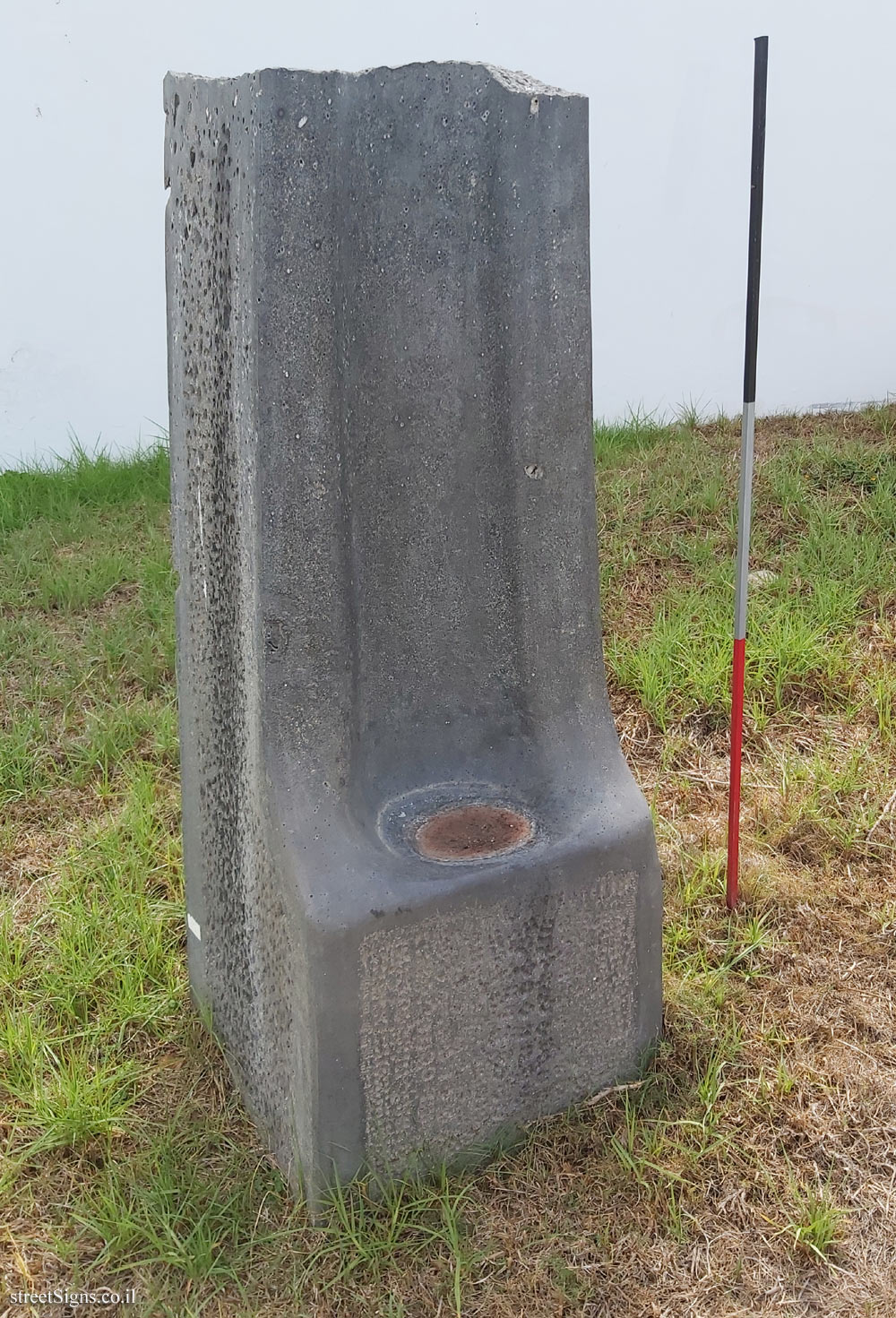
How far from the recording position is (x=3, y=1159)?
1.67 metres

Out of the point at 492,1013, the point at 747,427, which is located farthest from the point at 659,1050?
the point at 747,427

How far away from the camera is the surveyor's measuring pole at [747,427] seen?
71.0 inches

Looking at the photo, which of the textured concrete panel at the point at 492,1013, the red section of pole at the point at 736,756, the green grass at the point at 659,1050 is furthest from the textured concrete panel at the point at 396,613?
the red section of pole at the point at 736,756

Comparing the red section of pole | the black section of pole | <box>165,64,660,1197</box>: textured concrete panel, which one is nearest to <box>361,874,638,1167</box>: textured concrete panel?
<box>165,64,660,1197</box>: textured concrete panel

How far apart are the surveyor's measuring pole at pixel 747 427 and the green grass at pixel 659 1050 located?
0.20 metres

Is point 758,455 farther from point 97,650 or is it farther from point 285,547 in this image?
point 285,547

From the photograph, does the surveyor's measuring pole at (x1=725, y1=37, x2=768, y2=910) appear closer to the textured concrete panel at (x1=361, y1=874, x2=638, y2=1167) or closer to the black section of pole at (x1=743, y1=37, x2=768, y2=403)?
the black section of pole at (x1=743, y1=37, x2=768, y2=403)

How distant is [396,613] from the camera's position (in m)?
1.66

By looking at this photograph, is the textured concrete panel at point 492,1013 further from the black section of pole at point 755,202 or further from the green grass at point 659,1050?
the black section of pole at point 755,202

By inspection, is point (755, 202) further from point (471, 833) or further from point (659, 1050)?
point (659, 1050)

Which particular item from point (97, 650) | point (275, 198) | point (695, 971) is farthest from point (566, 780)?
point (97, 650)

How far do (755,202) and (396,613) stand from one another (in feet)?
2.77

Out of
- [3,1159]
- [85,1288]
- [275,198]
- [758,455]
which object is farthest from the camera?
[758,455]

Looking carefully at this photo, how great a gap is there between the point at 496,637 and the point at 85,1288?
98cm
